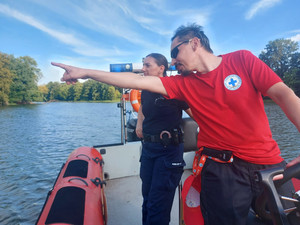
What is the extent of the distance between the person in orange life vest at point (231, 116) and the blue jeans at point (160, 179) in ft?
2.23

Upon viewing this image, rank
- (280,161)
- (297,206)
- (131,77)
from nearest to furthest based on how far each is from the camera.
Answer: (297,206), (280,161), (131,77)

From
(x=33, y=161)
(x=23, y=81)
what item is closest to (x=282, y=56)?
(x=33, y=161)

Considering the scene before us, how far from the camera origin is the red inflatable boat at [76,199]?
1.59 metres

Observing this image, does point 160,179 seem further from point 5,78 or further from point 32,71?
point 32,71

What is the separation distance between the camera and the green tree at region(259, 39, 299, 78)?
39562 millimetres

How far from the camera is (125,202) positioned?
3.12m

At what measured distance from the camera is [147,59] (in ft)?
7.13

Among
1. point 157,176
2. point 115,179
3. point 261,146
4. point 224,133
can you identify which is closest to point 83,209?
point 157,176

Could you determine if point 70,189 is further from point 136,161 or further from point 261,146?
point 136,161

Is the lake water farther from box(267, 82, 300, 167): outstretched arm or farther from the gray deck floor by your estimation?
box(267, 82, 300, 167): outstretched arm

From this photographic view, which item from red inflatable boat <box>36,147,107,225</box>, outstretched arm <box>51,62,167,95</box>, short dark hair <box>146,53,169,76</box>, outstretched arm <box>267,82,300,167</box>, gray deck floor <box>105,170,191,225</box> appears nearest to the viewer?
outstretched arm <box>267,82,300,167</box>

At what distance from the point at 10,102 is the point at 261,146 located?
1899 inches

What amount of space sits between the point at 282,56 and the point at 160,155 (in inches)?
1835

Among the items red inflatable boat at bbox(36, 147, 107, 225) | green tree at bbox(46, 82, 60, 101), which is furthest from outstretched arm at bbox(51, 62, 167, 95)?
green tree at bbox(46, 82, 60, 101)
